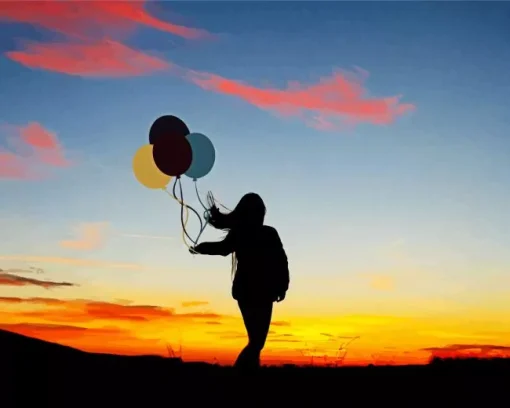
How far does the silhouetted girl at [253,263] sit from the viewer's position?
889 cm

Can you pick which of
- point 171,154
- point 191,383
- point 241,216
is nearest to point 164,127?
point 171,154

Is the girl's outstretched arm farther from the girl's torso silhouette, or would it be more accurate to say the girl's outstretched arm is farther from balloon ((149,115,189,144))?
balloon ((149,115,189,144))

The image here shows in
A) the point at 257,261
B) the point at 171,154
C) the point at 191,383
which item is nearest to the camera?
the point at 191,383

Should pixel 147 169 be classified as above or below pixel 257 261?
above

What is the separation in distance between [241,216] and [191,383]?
210cm

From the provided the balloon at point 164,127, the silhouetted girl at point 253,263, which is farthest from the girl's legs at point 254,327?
the balloon at point 164,127

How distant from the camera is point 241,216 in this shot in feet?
29.3

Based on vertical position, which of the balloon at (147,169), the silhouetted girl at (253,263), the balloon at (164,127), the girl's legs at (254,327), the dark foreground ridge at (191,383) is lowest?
the dark foreground ridge at (191,383)

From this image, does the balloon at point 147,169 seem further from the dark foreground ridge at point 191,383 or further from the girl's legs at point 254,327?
the dark foreground ridge at point 191,383

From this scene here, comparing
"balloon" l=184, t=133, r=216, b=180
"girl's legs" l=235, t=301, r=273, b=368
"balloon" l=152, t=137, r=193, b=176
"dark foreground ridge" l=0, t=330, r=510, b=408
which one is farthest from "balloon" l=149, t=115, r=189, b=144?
"dark foreground ridge" l=0, t=330, r=510, b=408

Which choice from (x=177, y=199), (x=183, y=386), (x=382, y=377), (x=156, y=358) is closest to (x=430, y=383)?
(x=382, y=377)

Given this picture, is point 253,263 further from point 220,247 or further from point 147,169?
point 147,169

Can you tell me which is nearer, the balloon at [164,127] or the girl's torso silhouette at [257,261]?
the girl's torso silhouette at [257,261]

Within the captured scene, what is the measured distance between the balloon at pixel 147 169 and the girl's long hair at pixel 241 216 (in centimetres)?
123
